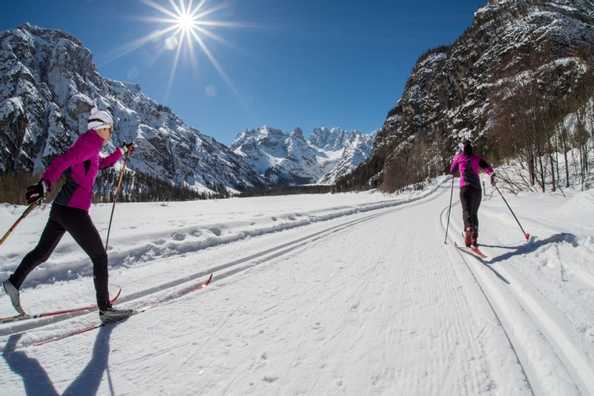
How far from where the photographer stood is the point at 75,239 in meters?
2.98

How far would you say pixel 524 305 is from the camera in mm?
3062

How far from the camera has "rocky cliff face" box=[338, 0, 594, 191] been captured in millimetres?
15820

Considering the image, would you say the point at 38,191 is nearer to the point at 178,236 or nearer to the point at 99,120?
the point at 99,120

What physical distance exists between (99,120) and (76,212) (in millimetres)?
1048

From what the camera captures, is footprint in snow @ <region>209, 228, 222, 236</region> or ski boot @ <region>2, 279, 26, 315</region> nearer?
ski boot @ <region>2, 279, 26, 315</region>

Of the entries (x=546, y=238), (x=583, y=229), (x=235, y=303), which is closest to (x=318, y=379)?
(x=235, y=303)

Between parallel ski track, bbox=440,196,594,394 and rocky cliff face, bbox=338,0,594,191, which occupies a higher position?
rocky cliff face, bbox=338,0,594,191

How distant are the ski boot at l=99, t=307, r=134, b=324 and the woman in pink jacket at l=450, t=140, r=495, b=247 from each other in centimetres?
617

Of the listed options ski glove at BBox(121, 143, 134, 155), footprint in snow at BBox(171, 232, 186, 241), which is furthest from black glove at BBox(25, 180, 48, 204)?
footprint in snow at BBox(171, 232, 186, 241)

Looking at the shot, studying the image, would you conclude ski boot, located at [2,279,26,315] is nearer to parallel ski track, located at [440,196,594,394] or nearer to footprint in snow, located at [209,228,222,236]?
parallel ski track, located at [440,196,594,394]

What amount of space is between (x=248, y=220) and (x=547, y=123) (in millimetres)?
17500

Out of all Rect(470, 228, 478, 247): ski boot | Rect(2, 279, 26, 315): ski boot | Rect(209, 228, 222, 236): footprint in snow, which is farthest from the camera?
Rect(209, 228, 222, 236): footprint in snow

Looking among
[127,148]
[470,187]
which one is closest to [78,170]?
[127,148]

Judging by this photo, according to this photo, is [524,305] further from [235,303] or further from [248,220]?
[248,220]
